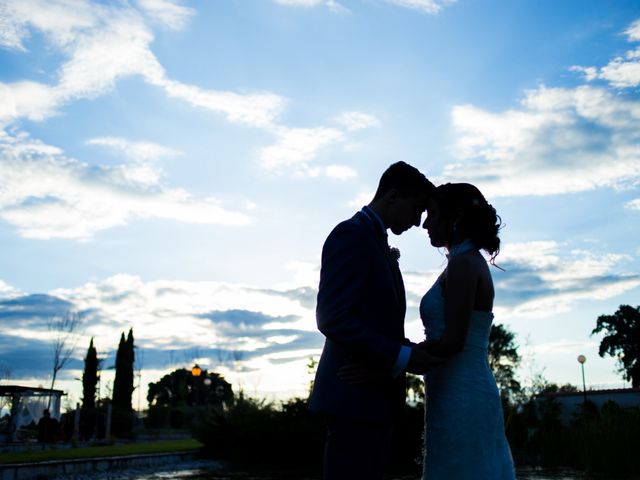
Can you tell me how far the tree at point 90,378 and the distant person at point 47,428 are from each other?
23.2 m

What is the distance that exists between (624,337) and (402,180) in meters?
64.5

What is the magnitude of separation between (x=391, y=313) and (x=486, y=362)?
2.08 feet

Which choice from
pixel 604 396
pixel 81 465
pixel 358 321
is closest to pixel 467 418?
pixel 358 321

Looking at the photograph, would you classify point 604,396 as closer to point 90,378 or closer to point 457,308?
point 457,308

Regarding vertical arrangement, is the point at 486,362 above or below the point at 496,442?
above

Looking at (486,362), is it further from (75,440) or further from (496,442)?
(75,440)

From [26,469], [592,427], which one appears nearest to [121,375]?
[26,469]

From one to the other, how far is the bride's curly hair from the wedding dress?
0.38 metres

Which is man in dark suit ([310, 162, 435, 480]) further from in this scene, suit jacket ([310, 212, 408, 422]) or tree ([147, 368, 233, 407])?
tree ([147, 368, 233, 407])

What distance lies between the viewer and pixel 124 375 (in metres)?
52.4

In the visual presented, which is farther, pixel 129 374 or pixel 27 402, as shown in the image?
pixel 129 374

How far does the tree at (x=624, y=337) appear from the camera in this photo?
59.0 meters

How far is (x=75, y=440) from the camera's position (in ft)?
86.8

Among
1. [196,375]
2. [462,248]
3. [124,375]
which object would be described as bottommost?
[462,248]
